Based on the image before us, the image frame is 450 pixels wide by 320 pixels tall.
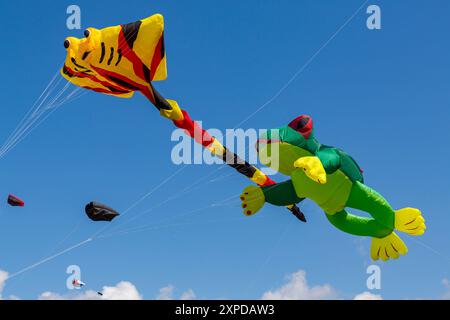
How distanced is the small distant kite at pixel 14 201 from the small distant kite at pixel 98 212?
1.71 metres

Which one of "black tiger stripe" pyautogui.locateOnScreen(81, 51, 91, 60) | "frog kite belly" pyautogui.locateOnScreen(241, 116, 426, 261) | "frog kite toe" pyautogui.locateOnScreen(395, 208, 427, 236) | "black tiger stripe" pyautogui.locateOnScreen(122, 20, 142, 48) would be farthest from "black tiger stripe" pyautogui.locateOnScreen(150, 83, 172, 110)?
"frog kite toe" pyautogui.locateOnScreen(395, 208, 427, 236)

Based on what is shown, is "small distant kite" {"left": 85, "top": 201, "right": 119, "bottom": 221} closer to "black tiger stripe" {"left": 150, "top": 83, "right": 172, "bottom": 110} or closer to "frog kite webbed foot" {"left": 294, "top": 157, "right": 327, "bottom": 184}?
"black tiger stripe" {"left": 150, "top": 83, "right": 172, "bottom": 110}

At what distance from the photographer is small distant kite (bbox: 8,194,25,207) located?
464 inches

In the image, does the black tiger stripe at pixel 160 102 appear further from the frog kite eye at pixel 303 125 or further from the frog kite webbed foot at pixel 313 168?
the frog kite webbed foot at pixel 313 168

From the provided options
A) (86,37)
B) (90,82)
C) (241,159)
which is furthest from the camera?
(241,159)

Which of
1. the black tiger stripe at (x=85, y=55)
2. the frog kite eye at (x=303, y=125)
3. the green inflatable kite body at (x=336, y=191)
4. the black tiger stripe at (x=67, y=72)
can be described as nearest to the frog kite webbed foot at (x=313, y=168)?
the green inflatable kite body at (x=336, y=191)

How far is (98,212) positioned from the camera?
1113 cm

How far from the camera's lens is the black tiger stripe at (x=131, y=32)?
9969mm

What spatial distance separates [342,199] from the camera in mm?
11242

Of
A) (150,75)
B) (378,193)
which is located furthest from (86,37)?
(378,193)

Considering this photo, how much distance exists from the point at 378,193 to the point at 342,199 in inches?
33.2
